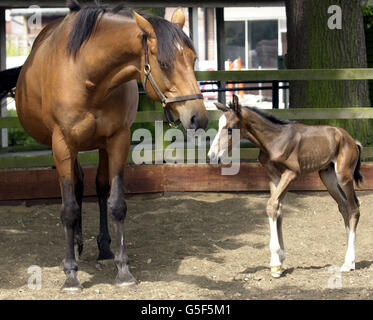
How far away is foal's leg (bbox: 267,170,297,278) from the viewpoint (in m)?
5.62

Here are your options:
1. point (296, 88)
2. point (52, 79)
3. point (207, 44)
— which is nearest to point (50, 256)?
point (52, 79)

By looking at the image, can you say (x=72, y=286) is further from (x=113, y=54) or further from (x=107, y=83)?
(x=113, y=54)

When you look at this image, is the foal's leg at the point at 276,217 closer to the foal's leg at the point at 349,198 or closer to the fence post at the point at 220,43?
the foal's leg at the point at 349,198

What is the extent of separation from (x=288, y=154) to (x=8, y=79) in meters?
3.13

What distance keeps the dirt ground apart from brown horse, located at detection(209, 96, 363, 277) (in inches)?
14.9

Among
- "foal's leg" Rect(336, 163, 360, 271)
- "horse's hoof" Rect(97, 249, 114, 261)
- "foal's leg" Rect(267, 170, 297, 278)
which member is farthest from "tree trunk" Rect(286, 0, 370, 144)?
"horse's hoof" Rect(97, 249, 114, 261)

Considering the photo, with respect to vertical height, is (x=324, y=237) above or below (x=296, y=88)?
below

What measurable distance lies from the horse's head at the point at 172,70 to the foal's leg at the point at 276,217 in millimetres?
1282

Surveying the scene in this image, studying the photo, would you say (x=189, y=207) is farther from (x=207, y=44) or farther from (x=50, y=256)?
(x=207, y=44)

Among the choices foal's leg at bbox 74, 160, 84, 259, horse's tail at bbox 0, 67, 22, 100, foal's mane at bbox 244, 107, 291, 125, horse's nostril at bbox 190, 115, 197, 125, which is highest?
horse's tail at bbox 0, 67, 22, 100

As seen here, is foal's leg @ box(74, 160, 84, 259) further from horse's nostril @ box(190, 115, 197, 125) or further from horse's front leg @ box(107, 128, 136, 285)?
horse's nostril @ box(190, 115, 197, 125)

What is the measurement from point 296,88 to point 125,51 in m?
4.83

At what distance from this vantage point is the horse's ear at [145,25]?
4.88 m

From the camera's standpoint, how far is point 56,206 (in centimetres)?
834
